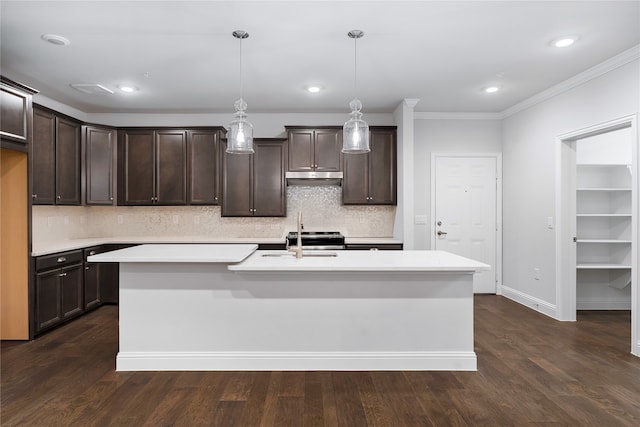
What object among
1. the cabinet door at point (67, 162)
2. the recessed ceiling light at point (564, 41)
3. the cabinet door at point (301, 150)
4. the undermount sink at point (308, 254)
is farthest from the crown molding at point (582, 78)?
the cabinet door at point (67, 162)

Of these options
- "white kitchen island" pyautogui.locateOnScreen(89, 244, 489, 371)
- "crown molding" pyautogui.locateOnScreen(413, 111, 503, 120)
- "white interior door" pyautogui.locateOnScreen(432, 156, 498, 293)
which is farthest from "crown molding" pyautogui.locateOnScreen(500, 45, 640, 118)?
"white kitchen island" pyautogui.locateOnScreen(89, 244, 489, 371)

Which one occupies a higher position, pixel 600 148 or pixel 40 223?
pixel 600 148

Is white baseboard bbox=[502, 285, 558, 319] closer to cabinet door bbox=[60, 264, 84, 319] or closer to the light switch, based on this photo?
the light switch

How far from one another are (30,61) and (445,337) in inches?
179

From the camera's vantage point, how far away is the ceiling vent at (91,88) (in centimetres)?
428

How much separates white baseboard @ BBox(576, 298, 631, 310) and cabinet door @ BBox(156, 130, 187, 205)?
5414mm

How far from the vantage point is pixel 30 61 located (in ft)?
12.0

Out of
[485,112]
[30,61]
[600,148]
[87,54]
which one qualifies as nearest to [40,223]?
[30,61]

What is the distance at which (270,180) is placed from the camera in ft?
17.4

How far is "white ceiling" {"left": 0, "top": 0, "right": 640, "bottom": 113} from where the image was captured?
9.07 feet

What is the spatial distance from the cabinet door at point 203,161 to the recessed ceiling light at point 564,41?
13.2 feet

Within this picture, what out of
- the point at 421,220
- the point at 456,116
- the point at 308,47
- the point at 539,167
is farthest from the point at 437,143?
the point at 308,47

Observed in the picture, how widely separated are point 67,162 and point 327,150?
323cm

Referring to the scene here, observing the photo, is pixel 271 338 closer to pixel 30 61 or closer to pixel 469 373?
pixel 469 373
